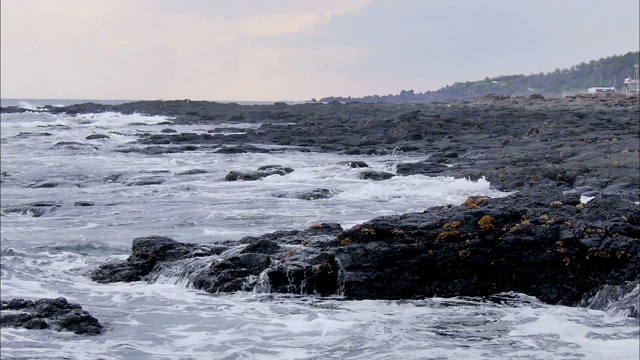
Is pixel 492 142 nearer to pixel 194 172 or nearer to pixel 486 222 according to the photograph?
pixel 194 172

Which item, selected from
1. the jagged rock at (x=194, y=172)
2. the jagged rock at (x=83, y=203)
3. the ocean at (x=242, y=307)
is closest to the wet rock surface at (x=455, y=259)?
the ocean at (x=242, y=307)

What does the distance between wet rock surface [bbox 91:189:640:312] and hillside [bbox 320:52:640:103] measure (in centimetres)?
11989

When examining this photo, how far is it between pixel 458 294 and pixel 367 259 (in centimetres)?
126

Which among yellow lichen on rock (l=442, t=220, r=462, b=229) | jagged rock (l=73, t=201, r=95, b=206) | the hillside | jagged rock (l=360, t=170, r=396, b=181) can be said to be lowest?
jagged rock (l=73, t=201, r=95, b=206)

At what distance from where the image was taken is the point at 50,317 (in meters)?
8.75

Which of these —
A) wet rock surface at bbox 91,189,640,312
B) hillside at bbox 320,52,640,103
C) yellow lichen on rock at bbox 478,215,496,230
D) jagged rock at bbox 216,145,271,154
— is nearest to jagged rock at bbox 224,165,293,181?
jagged rock at bbox 216,145,271,154

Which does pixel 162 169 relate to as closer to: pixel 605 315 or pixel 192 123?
pixel 605 315

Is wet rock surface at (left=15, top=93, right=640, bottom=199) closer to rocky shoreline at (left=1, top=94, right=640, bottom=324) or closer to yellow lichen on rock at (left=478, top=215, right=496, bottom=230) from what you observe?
rocky shoreline at (left=1, top=94, right=640, bottom=324)

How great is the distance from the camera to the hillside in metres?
133

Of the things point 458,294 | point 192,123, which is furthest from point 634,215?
point 192,123

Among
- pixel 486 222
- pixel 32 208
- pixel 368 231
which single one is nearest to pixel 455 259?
pixel 486 222

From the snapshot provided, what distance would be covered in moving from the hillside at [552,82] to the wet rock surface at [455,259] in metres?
120

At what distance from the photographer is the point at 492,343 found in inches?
324

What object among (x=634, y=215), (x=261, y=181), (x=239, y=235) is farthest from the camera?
(x=261, y=181)
